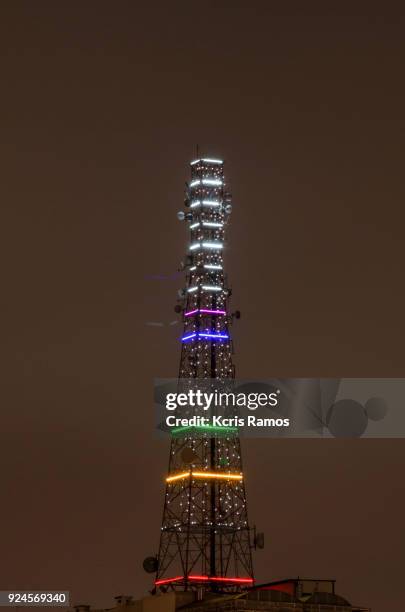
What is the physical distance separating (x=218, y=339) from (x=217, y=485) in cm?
1209

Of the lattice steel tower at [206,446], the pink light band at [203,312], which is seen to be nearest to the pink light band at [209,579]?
the lattice steel tower at [206,446]

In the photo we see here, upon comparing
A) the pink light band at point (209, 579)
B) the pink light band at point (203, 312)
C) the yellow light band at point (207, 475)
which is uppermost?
the pink light band at point (203, 312)

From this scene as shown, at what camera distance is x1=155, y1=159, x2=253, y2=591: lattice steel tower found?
96.0 meters

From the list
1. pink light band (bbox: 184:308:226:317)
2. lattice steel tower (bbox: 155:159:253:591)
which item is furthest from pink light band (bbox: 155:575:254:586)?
pink light band (bbox: 184:308:226:317)

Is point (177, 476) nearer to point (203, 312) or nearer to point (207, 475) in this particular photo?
point (207, 475)

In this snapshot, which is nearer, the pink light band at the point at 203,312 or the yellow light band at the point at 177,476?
the yellow light band at the point at 177,476

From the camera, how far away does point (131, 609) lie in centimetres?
9462

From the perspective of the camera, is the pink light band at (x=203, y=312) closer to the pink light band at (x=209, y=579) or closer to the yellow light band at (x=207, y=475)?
the yellow light band at (x=207, y=475)

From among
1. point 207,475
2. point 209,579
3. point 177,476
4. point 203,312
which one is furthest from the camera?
point 203,312

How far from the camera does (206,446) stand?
9806cm

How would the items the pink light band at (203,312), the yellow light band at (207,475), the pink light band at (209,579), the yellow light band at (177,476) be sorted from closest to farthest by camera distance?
the pink light band at (209,579)
the yellow light band at (207,475)
the yellow light band at (177,476)
the pink light band at (203,312)

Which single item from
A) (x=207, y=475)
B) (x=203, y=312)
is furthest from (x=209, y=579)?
(x=203, y=312)

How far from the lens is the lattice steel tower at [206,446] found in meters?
96.0

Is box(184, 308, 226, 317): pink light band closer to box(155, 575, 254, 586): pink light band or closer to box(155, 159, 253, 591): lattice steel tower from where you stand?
box(155, 159, 253, 591): lattice steel tower
